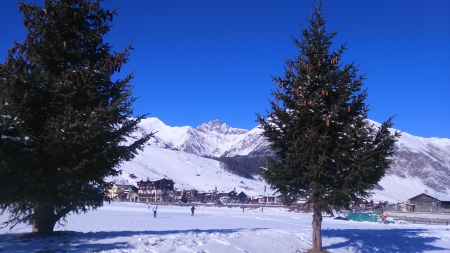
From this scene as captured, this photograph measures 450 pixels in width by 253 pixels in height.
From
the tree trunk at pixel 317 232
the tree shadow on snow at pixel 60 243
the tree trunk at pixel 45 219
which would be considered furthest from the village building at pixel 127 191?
the tree shadow on snow at pixel 60 243

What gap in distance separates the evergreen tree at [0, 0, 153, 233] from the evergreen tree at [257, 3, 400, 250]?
20.8ft

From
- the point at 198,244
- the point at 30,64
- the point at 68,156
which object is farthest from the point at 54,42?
the point at 198,244

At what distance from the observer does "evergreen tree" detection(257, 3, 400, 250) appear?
16375mm

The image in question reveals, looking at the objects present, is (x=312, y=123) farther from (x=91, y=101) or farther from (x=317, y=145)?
(x=91, y=101)

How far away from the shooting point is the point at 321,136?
16.3 metres

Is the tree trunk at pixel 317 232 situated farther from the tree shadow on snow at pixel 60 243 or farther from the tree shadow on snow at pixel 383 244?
the tree shadow on snow at pixel 60 243

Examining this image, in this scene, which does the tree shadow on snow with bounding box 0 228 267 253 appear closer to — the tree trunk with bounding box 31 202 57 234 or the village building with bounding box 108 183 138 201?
the tree trunk with bounding box 31 202 57 234

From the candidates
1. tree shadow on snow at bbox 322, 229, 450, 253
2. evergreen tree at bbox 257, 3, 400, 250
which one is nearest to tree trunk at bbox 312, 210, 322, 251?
evergreen tree at bbox 257, 3, 400, 250

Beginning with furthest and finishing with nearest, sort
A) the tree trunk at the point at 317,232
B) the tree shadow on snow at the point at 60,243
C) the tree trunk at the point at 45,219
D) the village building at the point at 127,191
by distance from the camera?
1. the village building at the point at 127,191
2. the tree trunk at the point at 317,232
3. the tree trunk at the point at 45,219
4. the tree shadow on snow at the point at 60,243

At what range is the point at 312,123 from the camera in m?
17.3

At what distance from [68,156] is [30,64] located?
430 cm

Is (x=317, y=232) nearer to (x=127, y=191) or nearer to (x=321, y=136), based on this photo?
(x=321, y=136)

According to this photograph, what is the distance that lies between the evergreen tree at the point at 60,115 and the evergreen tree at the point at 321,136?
6353 millimetres

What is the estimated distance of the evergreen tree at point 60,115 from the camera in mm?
13477
